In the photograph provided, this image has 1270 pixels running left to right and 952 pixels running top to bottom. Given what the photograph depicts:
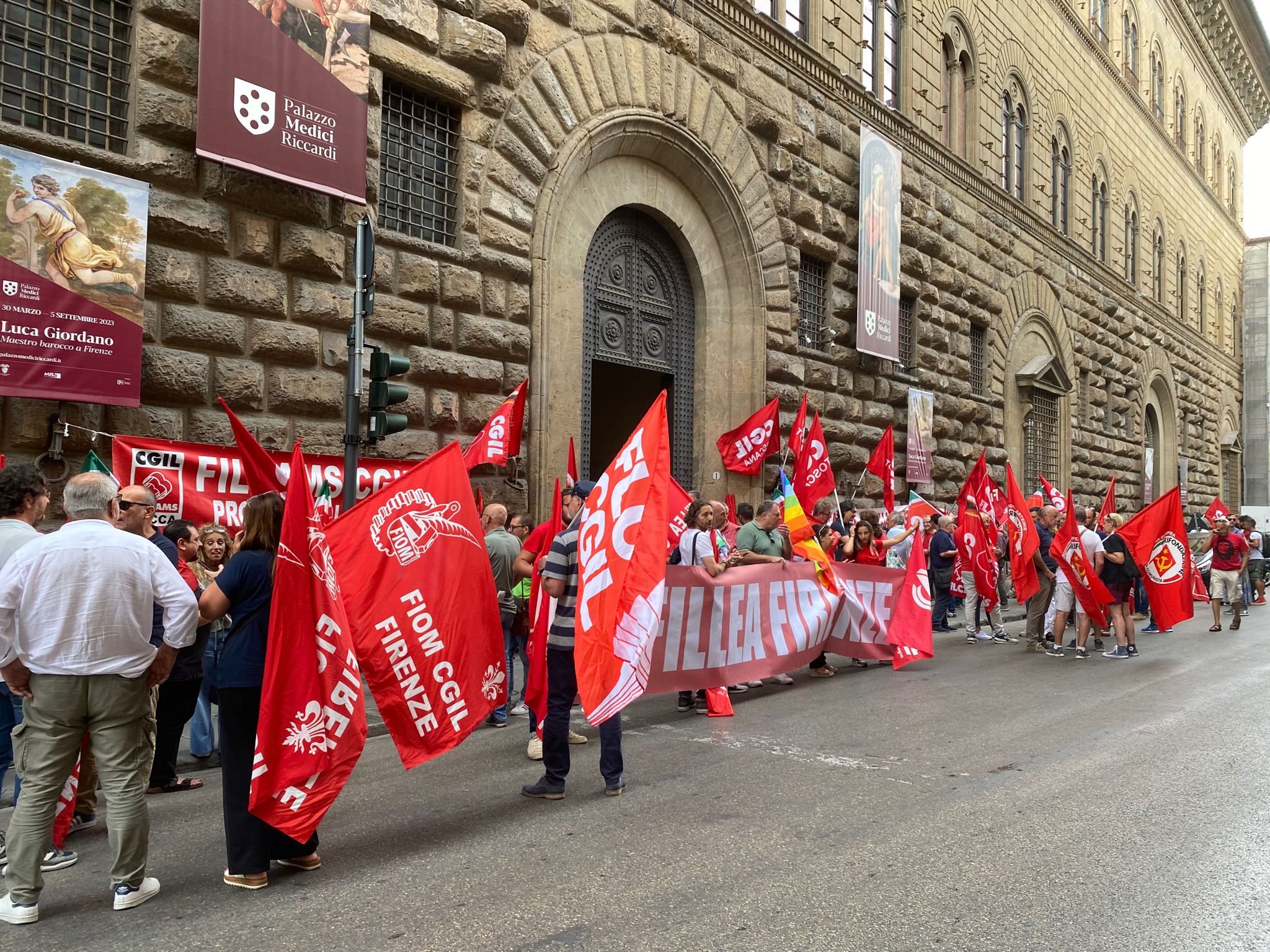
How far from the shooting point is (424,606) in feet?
18.6

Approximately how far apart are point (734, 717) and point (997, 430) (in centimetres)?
1646

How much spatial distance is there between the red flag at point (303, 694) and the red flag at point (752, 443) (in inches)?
421

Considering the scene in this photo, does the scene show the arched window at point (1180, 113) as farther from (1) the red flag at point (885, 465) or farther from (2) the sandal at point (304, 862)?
(2) the sandal at point (304, 862)

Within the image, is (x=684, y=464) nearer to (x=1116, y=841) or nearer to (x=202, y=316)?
(x=202, y=316)

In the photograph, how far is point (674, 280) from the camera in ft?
50.7

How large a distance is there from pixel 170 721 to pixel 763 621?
537cm

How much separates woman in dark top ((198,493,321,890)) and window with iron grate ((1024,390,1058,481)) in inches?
886

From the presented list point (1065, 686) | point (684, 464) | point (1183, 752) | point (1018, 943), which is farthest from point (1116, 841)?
point (684, 464)

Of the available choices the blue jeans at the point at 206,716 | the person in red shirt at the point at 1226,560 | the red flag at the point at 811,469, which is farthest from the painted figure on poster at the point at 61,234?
the person in red shirt at the point at 1226,560

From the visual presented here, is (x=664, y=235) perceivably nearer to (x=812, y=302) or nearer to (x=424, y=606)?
(x=812, y=302)

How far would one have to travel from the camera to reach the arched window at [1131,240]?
104ft

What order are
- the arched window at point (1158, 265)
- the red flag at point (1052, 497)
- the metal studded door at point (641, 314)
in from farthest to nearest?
the arched window at point (1158, 265) → the red flag at point (1052, 497) → the metal studded door at point (641, 314)

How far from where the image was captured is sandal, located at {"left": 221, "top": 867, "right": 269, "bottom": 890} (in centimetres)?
446

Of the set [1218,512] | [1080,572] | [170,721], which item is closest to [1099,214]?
[1218,512]
